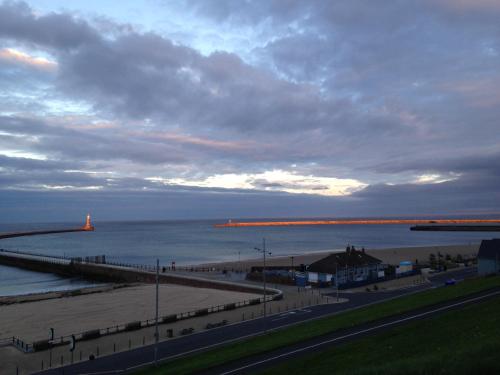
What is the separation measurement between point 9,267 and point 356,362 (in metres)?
113

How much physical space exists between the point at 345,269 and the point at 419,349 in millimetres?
42132

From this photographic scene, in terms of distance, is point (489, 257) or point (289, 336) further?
point (489, 257)

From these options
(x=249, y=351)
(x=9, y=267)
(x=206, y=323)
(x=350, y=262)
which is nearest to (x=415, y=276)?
(x=350, y=262)

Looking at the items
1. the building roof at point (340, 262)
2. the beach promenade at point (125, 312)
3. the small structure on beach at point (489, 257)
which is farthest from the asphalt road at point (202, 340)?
the small structure on beach at point (489, 257)

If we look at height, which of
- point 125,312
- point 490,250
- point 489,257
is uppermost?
point 490,250

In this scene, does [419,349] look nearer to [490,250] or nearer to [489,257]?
[489,257]

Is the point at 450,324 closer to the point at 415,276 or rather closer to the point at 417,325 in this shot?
the point at 417,325

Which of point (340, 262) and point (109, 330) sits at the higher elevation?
point (340, 262)

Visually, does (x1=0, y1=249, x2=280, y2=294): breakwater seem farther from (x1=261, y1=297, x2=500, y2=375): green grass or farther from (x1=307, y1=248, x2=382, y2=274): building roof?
(x1=261, y1=297, x2=500, y2=375): green grass

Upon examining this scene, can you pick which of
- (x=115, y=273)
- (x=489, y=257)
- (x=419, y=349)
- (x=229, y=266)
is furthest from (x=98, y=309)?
(x=489, y=257)

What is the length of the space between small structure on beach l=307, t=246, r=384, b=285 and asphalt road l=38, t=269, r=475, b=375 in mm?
12021

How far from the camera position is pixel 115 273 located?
8206 centimetres

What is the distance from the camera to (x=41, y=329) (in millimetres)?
38781

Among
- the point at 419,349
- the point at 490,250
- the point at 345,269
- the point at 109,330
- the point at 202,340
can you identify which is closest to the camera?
the point at 419,349
